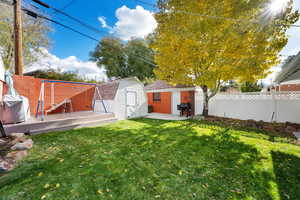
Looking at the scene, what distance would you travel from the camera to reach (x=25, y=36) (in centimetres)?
1027

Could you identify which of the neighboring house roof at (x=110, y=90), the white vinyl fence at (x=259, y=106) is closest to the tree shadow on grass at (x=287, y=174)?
the white vinyl fence at (x=259, y=106)

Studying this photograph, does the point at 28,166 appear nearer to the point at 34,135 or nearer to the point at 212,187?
the point at 34,135

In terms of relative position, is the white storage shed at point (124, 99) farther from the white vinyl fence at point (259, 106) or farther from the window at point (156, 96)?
the white vinyl fence at point (259, 106)

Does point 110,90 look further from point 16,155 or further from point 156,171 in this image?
point 156,171

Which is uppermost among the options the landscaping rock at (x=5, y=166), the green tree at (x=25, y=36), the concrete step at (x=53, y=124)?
the green tree at (x=25, y=36)

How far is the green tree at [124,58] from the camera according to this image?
62.0 feet

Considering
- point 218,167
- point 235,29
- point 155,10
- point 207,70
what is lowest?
point 218,167

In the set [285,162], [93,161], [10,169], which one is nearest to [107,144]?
[93,161]

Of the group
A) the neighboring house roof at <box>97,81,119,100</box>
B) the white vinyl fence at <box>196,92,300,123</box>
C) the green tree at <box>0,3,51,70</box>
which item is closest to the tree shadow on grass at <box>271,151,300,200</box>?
the white vinyl fence at <box>196,92,300,123</box>

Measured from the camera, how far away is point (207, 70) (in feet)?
21.8

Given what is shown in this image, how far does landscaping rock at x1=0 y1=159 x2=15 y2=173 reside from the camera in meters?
2.44

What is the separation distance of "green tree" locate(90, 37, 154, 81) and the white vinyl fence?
13.0 metres

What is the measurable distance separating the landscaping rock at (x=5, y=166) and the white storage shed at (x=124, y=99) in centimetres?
509

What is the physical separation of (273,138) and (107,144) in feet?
19.6
